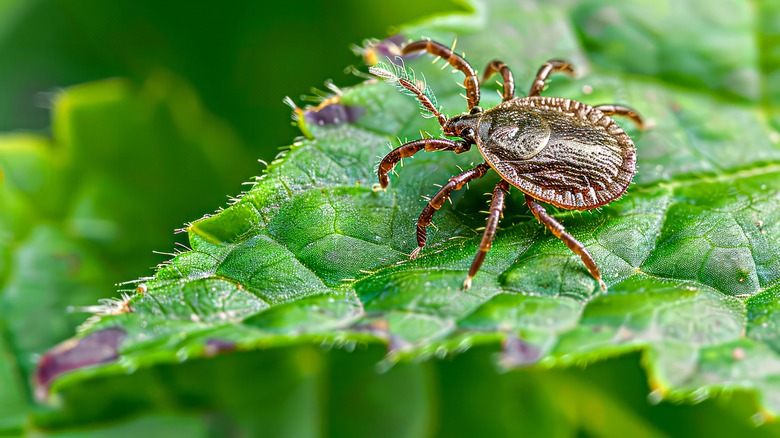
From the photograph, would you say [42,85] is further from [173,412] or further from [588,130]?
[588,130]

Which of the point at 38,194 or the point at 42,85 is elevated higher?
the point at 42,85

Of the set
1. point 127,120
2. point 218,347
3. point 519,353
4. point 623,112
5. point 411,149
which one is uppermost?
point 127,120

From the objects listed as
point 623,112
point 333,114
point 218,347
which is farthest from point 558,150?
point 218,347

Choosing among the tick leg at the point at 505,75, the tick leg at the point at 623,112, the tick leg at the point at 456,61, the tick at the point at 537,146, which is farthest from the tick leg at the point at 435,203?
the tick leg at the point at 623,112

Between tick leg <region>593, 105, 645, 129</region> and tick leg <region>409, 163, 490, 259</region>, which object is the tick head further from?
tick leg <region>593, 105, 645, 129</region>

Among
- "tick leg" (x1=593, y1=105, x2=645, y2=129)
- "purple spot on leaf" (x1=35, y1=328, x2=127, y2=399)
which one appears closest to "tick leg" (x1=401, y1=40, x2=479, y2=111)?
"tick leg" (x1=593, y1=105, x2=645, y2=129)

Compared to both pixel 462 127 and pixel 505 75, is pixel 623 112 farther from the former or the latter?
pixel 462 127

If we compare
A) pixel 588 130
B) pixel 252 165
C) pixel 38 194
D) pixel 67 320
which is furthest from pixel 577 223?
pixel 38 194
